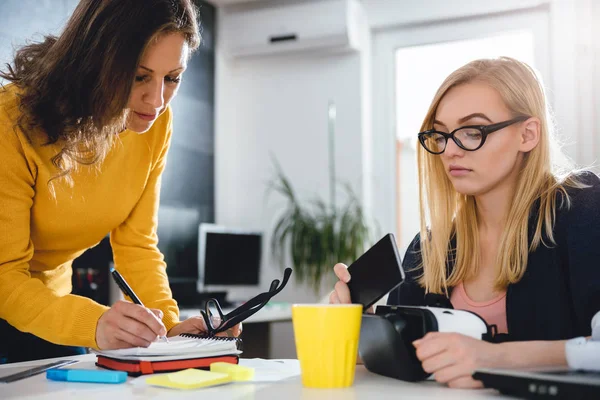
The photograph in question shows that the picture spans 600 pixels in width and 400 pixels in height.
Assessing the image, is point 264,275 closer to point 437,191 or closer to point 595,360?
point 437,191

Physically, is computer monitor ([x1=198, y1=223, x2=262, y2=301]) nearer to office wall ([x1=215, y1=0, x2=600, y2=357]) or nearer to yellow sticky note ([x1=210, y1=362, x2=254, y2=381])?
office wall ([x1=215, y1=0, x2=600, y2=357])

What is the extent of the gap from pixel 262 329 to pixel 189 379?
255 centimetres

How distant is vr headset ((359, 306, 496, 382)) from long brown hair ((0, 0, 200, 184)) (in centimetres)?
76

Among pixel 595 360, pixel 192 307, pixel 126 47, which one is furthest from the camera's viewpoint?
pixel 192 307

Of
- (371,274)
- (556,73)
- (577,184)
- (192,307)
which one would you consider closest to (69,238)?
(371,274)

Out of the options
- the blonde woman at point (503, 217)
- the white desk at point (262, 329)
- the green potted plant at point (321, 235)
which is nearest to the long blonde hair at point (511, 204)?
the blonde woman at point (503, 217)

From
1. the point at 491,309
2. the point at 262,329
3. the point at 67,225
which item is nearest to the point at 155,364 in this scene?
the point at 67,225

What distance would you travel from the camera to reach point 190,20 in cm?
154

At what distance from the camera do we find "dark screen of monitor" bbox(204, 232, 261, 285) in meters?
3.68

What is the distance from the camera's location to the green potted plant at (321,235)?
3.95 meters

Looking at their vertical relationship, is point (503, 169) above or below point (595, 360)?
above

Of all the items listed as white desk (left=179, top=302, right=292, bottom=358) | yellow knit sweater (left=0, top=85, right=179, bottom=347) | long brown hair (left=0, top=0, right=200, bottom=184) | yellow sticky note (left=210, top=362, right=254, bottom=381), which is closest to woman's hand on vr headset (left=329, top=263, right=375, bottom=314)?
yellow sticky note (left=210, top=362, right=254, bottom=381)

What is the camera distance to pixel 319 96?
14.3 ft

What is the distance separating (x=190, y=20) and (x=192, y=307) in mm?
2366
